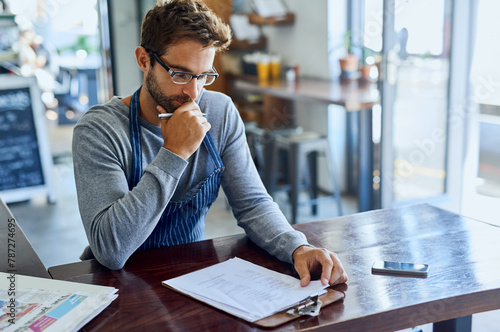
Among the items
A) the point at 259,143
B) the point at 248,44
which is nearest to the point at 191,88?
the point at 259,143

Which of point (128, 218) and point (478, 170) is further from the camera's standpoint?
point (478, 170)

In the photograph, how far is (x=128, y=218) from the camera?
4.27 ft

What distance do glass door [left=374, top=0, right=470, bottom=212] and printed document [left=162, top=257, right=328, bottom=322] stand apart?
2359mm

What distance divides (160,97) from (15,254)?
567mm

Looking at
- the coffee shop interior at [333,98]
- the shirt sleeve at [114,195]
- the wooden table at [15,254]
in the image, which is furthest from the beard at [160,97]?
the coffee shop interior at [333,98]

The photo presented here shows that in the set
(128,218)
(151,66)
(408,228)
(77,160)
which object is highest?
(151,66)

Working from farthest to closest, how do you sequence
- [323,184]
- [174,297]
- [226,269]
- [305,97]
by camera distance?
1. [323,184]
2. [305,97]
3. [226,269]
4. [174,297]

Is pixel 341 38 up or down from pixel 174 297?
up

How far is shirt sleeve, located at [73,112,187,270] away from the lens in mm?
1299

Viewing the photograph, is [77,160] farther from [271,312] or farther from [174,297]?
[271,312]

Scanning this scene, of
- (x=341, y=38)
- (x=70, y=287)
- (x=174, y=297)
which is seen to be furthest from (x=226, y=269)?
(x=341, y=38)

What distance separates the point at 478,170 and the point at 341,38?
1.61 meters

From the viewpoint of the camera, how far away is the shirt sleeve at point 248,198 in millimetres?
1427

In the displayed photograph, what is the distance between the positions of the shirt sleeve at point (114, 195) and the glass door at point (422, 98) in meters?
2.28
